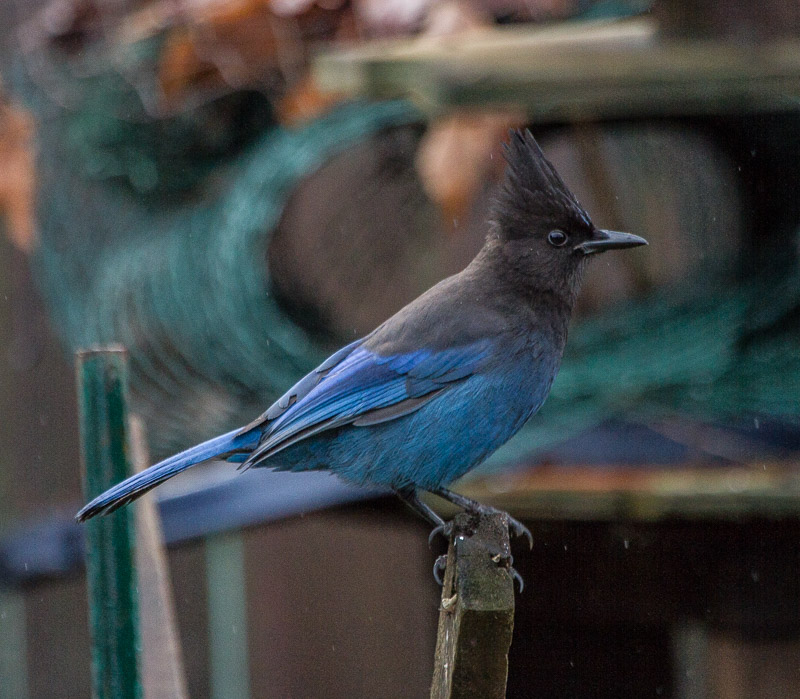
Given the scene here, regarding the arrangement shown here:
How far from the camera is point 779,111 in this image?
443cm

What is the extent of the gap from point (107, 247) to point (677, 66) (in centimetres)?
241

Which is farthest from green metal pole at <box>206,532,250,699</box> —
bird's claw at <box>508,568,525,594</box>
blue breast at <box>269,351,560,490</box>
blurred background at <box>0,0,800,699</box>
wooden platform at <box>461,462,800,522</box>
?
bird's claw at <box>508,568,525,594</box>

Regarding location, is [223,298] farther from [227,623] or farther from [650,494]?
[227,623]

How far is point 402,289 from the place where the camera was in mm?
5449

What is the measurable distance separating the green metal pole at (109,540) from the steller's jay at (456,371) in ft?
1.21

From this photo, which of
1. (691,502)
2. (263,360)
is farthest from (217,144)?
(691,502)

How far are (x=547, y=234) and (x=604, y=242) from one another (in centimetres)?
13

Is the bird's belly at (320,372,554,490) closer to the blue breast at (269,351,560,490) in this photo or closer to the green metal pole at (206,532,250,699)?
the blue breast at (269,351,560,490)

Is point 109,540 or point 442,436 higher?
point 442,436

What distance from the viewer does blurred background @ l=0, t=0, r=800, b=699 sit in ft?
12.5

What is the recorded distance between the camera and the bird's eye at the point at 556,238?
2.72m

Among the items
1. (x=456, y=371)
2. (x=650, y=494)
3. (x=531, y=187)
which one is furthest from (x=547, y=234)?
(x=650, y=494)

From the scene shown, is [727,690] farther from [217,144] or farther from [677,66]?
[217,144]

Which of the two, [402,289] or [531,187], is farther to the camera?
[402,289]
